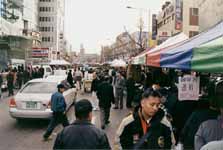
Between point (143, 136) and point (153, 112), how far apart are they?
286 millimetres

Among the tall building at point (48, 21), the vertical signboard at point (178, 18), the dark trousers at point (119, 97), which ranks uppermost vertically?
the tall building at point (48, 21)

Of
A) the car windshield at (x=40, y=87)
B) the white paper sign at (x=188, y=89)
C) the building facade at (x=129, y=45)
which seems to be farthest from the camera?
the building facade at (x=129, y=45)

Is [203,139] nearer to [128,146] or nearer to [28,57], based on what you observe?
[128,146]

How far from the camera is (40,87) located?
38.1 feet

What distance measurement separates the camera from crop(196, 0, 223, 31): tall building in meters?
18.5

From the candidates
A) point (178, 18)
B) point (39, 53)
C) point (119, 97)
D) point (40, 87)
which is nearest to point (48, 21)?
point (39, 53)

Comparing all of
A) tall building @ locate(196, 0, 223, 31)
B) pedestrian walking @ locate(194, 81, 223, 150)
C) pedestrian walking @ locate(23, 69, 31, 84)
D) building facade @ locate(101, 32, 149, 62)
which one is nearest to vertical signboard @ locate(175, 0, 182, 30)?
building facade @ locate(101, 32, 149, 62)

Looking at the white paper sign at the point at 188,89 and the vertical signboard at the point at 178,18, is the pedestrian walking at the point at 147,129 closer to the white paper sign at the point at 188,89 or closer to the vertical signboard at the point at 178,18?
the white paper sign at the point at 188,89

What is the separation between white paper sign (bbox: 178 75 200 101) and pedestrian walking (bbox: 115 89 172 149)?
2.28m

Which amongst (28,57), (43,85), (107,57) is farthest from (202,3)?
(107,57)

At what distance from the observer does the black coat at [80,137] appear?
143 inches

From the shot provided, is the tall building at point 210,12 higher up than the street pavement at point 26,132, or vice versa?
the tall building at point 210,12

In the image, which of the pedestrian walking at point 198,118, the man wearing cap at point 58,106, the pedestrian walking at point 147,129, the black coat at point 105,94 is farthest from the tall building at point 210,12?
the pedestrian walking at point 147,129

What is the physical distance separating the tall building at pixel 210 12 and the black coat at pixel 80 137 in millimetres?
14966
